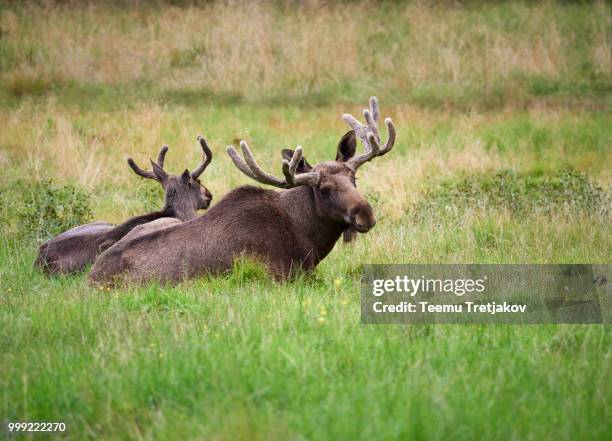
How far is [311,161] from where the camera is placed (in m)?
15.6

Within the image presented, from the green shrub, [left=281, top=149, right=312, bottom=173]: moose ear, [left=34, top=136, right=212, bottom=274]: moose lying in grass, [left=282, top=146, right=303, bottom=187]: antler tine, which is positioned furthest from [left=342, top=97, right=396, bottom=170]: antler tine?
the green shrub

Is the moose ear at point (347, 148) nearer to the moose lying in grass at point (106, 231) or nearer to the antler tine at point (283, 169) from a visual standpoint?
the antler tine at point (283, 169)

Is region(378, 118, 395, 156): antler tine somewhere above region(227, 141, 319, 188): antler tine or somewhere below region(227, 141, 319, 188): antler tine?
above

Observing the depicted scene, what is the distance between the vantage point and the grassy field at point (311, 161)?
16.4ft

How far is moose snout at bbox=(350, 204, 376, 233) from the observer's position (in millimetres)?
7980

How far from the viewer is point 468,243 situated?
9750 millimetres

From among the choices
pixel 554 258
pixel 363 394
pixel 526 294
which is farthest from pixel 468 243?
pixel 363 394

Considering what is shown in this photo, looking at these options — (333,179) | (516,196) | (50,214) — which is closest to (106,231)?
(50,214)

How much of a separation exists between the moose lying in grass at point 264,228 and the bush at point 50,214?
315 cm

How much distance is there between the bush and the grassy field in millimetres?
47

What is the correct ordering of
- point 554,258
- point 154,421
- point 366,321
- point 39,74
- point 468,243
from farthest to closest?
point 39,74
point 468,243
point 554,258
point 366,321
point 154,421

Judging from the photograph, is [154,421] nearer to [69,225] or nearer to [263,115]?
[69,225]

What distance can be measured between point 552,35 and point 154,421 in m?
20.7

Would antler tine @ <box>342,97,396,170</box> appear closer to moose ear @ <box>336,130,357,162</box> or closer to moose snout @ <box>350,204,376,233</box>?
moose ear @ <box>336,130,357,162</box>
